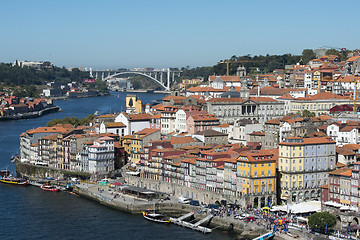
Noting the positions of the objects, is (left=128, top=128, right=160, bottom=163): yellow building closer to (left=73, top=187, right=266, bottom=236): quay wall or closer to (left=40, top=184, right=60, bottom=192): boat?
(left=73, top=187, right=266, bottom=236): quay wall

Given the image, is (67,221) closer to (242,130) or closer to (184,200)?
(184,200)

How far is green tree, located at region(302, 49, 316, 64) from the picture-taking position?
108000 millimetres

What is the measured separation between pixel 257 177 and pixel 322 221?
6668mm

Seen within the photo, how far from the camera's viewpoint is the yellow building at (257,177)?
42.9 m

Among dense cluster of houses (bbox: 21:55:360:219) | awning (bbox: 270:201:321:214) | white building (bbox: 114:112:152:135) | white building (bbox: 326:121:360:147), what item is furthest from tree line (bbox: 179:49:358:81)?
awning (bbox: 270:201:321:214)

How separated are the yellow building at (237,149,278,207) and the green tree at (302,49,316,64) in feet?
213

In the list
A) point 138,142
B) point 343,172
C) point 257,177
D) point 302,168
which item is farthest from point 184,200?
point 138,142

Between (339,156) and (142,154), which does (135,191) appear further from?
(339,156)

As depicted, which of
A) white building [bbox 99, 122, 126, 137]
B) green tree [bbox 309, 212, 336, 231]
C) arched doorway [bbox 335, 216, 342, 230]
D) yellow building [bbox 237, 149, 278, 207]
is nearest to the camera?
green tree [bbox 309, 212, 336, 231]

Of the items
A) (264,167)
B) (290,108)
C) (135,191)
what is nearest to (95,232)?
(135,191)

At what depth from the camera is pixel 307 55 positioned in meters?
109

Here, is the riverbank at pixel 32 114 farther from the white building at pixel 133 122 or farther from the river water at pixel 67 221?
the river water at pixel 67 221

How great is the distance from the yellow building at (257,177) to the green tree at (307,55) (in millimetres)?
65029

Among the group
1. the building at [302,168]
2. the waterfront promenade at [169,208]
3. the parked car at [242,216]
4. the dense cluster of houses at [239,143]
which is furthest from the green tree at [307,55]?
the parked car at [242,216]
